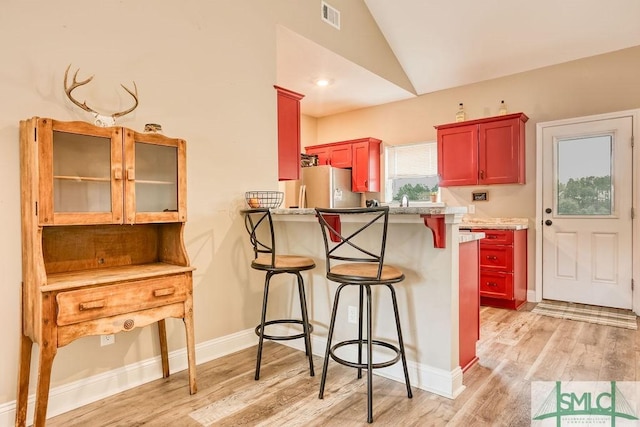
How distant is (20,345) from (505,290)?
4165 mm

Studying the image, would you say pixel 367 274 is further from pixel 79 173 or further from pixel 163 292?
pixel 79 173

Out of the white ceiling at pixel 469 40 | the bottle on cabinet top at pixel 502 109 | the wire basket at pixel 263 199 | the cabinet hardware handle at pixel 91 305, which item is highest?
the white ceiling at pixel 469 40

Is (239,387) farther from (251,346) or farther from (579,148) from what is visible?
(579,148)

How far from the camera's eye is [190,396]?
86.2 inches

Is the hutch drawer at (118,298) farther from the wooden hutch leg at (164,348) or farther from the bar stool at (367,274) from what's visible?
the bar stool at (367,274)

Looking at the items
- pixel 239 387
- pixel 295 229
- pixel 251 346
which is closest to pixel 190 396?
pixel 239 387

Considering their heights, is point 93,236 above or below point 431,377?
above

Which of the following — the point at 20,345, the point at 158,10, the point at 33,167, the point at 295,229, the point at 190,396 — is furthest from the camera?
the point at 295,229

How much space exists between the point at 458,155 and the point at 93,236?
163 inches

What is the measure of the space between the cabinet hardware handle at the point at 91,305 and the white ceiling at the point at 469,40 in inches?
106

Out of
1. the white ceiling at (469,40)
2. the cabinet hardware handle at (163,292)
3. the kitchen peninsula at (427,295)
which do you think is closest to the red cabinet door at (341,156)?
the white ceiling at (469,40)

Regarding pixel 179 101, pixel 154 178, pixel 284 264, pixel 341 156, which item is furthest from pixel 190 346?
pixel 341 156

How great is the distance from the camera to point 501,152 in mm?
4527

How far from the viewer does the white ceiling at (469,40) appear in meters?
3.79
